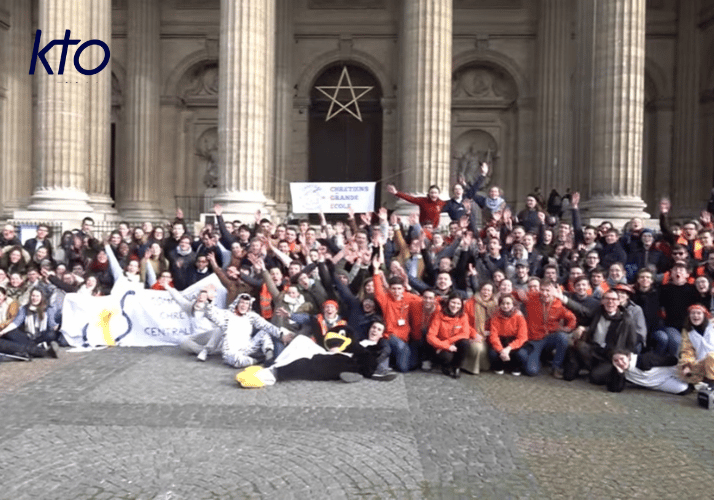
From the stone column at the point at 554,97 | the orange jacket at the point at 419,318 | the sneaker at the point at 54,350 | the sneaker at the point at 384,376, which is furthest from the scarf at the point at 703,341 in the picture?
the stone column at the point at 554,97

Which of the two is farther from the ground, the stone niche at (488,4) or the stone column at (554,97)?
the stone niche at (488,4)

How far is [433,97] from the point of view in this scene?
63.6 feet

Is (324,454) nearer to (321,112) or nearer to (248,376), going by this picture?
(248,376)

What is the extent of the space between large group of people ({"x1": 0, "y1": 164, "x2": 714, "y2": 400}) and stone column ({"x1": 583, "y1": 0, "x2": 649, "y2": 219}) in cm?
452

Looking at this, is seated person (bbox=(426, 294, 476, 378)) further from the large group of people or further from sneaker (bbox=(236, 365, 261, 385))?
sneaker (bbox=(236, 365, 261, 385))

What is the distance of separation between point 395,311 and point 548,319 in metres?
2.25

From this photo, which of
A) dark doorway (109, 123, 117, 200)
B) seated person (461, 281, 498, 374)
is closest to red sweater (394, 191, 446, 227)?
seated person (461, 281, 498, 374)

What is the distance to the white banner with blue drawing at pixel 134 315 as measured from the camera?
40.8 feet

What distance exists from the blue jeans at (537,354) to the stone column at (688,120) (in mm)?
17124

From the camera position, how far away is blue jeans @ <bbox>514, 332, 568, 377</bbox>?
34.3 feet

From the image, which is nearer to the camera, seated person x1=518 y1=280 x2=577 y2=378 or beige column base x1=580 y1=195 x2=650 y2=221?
seated person x1=518 y1=280 x2=577 y2=378

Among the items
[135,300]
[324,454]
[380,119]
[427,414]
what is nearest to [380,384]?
[427,414]

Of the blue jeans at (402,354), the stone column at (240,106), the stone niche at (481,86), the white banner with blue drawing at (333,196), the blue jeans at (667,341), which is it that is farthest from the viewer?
the stone niche at (481,86)

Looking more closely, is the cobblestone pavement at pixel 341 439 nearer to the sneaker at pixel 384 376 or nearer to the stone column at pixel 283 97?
the sneaker at pixel 384 376
